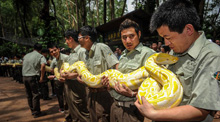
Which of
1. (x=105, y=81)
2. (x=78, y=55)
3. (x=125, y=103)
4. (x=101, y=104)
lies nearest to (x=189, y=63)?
(x=125, y=103)

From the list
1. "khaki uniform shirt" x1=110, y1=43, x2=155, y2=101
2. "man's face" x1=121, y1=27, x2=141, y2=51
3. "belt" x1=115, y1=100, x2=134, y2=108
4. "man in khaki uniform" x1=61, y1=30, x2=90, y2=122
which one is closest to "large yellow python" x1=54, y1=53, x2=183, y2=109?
"khaki uniform shirt" x1=110, y1=43, x2=155, y2=101

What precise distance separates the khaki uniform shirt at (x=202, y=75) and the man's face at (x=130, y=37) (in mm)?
1167

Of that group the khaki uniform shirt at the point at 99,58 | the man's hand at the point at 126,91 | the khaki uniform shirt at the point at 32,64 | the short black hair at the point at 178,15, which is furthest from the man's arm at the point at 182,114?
the khaki uniform shirt at the point at 32,64

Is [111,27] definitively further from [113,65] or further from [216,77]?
[216,77]

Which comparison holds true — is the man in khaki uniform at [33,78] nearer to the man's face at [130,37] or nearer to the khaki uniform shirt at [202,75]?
the man's face at [130,37]

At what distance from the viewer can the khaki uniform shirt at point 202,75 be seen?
110 centimetres

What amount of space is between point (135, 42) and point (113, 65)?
3.17ft

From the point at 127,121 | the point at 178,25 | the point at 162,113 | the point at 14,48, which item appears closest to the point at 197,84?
the point at 162,113

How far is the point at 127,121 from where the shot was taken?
2.41 metres

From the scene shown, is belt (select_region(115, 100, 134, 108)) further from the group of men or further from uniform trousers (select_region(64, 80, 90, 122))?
uniform trousers (select_region(64, 80, 90, 122))

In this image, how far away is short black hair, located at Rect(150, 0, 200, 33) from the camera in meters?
1.30

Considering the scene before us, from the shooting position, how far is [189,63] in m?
1.33

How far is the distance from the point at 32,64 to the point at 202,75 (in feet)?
20.3

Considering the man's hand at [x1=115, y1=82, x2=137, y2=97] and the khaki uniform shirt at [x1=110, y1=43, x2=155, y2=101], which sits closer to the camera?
the man's hand at [x1=115, y1=82, x2=137, y2=97]
